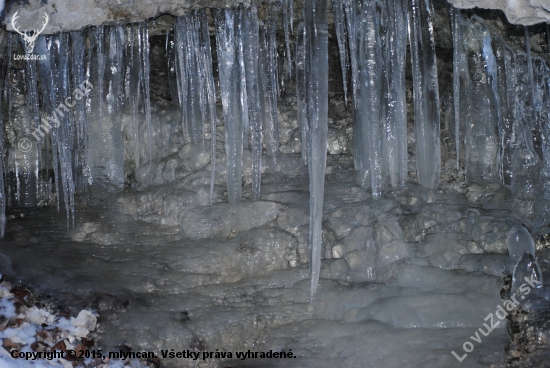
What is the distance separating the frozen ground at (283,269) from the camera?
486 cm

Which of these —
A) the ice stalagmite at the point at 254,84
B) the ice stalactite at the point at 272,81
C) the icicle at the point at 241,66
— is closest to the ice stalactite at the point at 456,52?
the ice stalactite at the point at 272,81

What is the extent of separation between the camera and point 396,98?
641 cm

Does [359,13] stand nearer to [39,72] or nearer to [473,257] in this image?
[473,257]

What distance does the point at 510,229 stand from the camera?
224 inches

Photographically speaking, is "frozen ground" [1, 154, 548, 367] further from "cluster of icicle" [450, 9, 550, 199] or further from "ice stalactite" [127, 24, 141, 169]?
"ice stalactite" [127, 24, 141, 169]

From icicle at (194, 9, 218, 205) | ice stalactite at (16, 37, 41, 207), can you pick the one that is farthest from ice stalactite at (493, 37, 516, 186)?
ice stalactite at (16, 37, 41, 207)

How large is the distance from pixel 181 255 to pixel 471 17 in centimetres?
377

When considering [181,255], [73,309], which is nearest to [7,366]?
[73,309]

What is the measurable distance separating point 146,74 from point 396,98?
106 inches

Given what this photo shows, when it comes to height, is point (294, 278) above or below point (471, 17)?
below

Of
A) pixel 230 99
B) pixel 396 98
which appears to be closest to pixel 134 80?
pixel 230 99

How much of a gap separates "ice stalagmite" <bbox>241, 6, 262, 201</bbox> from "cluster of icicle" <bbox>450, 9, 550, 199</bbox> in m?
2.13

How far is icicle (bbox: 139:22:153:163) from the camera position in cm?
619

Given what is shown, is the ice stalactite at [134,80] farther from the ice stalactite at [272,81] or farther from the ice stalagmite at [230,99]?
the ice stalactite at [272,81]
